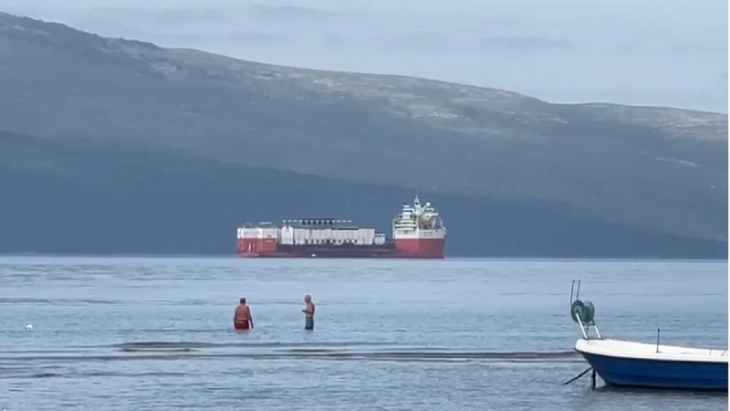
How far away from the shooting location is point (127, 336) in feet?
226

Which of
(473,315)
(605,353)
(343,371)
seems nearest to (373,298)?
(473,315)

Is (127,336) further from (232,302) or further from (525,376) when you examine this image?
(232,302)

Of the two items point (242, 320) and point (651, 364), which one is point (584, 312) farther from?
point (242, 320)

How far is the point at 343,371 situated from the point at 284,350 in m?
8.17

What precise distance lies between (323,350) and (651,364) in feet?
59.4

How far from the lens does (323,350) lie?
60906mm

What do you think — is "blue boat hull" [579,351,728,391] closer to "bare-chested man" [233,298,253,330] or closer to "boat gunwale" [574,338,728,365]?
"boat gunwale" [574,338,728,365]

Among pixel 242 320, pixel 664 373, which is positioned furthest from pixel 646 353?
pixel 242 320

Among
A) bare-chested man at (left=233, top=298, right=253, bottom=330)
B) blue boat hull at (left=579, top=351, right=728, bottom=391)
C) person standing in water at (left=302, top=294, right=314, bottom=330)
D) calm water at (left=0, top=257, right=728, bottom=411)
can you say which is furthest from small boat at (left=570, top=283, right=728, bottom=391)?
bare-chested man at (left=233, top=298, right=253, bottom=330)

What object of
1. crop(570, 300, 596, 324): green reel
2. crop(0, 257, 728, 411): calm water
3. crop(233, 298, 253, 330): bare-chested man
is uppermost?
crop(570, 300, 596, 324): green reel

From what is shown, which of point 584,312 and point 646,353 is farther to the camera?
point 584,312

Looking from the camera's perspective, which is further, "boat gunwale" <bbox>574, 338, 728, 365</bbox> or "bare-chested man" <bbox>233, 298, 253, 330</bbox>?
"bare-chested man" <bbox>233, 298, 253, 330</bbox>

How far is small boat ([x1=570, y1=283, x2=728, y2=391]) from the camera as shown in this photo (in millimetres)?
44000

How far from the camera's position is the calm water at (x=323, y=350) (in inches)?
1778
